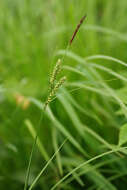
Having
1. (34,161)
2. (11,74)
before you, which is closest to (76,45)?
(11,74)

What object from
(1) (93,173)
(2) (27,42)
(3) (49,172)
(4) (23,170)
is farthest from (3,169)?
(2) (27,42)

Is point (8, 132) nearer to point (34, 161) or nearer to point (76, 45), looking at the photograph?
point (34, 161)

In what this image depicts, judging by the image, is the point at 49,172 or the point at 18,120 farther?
the point at 18,120

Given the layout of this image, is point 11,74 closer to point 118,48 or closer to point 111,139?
point 118,48

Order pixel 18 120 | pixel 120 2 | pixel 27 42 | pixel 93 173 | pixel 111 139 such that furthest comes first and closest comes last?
pixel 120 2, pixel 27 42, pixel 18 120, pixel 111 139, pixel 93 173

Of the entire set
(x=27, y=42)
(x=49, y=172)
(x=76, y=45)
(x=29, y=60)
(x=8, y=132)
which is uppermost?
(x=27, y=42)

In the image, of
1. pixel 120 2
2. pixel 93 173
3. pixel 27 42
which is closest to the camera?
pixel 93 173

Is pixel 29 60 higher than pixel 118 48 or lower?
higher
